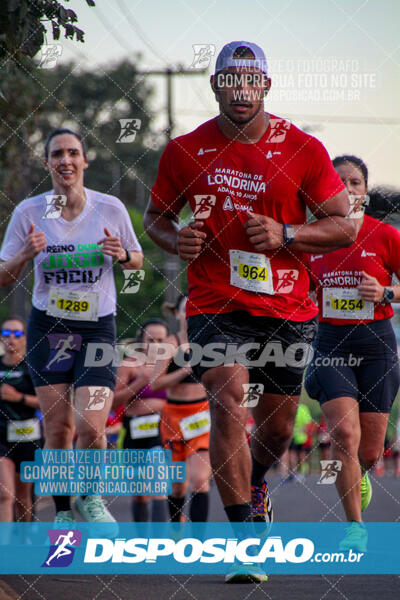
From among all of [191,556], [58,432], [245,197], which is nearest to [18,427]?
[58,432]

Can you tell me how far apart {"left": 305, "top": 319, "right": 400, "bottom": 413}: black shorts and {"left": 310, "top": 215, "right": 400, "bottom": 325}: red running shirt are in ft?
0.30

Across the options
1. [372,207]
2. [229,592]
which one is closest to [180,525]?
[372,207]

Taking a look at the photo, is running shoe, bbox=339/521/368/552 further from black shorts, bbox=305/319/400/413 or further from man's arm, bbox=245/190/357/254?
man's arm, bbox=245/190/357/254

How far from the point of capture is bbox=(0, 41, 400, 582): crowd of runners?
17.4ft

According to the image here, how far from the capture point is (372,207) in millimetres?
7418

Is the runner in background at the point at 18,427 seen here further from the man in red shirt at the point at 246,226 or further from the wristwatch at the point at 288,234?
the wristwatch at the point at 288,234

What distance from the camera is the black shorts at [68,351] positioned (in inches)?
253

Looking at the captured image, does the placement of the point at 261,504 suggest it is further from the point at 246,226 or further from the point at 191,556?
the point at 246,226

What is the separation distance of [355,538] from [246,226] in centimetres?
226

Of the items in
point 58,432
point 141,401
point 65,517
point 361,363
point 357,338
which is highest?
point 357,338

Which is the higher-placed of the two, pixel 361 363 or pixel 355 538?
pixel 361 363

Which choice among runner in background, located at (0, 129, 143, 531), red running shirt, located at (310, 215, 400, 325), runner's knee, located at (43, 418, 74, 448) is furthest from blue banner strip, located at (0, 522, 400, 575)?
red running shirt, located at (310, 215, 400, 325)

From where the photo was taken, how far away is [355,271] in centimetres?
710

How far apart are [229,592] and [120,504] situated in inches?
439
